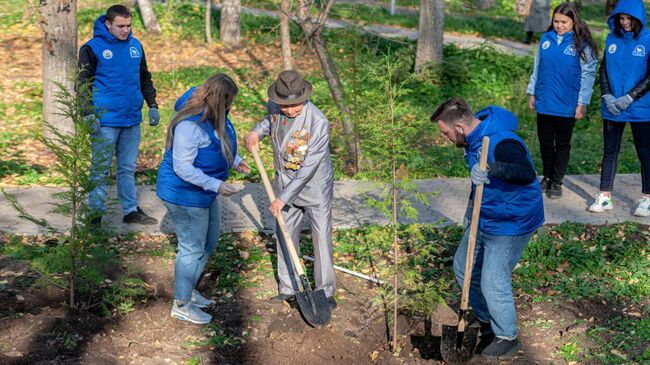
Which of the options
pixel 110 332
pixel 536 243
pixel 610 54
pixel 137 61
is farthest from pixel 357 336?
pixel 610 54

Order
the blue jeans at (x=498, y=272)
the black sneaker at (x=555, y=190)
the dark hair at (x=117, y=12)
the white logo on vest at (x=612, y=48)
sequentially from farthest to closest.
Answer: the black sneaker at (x=555, y=190) → the white logo on vest at (x=612, y=48) → the dark hair at (x=117, y=12) → the blue jeans at (x=498, y=272)

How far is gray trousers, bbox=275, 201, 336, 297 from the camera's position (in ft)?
18.0


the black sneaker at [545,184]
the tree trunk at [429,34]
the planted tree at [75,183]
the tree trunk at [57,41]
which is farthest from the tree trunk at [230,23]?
the planted tree at [75,183]

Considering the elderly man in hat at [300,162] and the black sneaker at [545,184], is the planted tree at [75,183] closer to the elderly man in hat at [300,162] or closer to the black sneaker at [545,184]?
the elderly man in hat at [300,162]

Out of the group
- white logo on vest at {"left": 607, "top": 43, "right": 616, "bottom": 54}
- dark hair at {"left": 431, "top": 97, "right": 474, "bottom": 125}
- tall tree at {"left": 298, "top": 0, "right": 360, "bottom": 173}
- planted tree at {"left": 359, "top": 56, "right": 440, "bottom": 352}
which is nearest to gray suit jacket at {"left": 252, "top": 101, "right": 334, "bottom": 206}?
planted tree at {"left": 359, "top": 56, "right": 440, "bottom": 352}

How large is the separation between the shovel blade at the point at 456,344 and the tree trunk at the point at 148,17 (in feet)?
40.0

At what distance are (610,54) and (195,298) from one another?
4595 mm

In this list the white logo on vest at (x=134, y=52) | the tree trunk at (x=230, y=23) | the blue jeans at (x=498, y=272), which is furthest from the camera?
the tree trunk at (x=230, y=23)

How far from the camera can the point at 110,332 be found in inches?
206

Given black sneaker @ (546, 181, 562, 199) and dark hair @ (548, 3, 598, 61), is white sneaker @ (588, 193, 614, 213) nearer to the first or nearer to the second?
black sneaker @ (546, 181, 562, 199)

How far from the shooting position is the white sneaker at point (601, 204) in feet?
24.6

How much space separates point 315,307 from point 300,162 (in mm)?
1052

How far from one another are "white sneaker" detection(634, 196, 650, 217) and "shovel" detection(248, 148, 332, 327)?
3.67 m

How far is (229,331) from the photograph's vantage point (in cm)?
541
